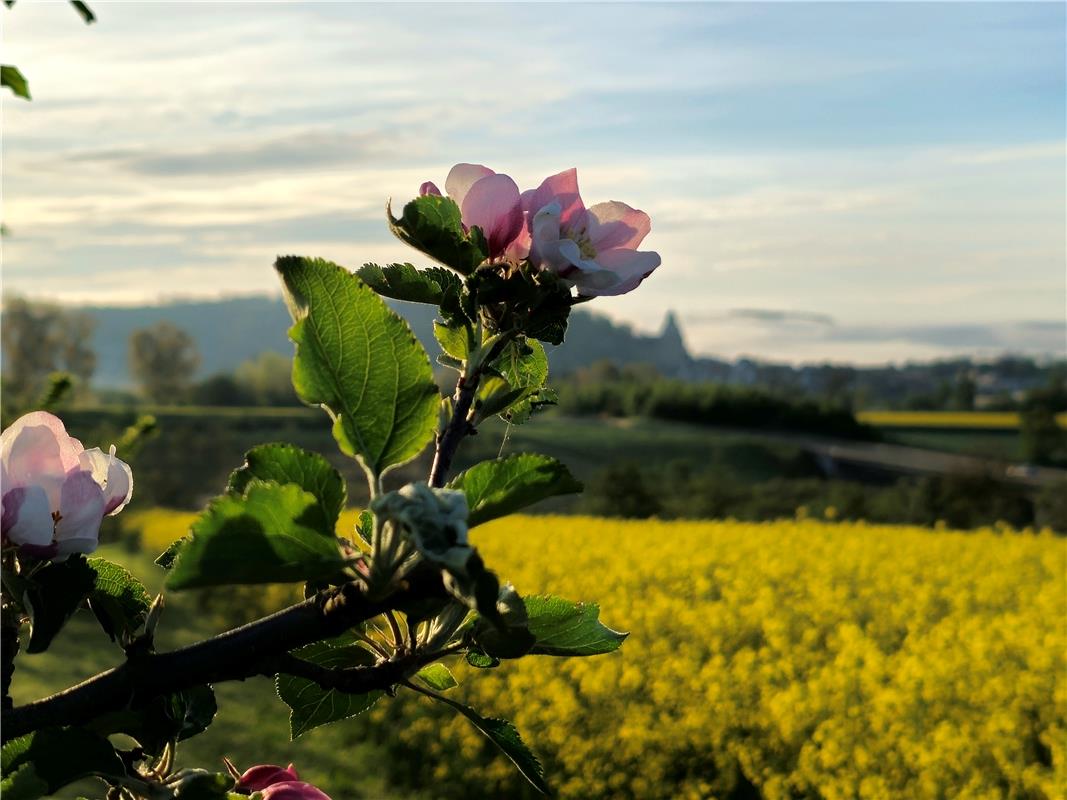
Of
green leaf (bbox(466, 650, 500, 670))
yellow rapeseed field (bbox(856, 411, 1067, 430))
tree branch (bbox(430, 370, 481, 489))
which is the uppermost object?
tree branch (bbox(430, 370, 481, 489))

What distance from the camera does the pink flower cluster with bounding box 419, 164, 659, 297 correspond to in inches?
31.4

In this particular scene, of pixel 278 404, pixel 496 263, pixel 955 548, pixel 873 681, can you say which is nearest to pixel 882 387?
pixel 278 404

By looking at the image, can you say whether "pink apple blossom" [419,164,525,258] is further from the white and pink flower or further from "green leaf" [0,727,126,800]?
"green leaf" [0,727,126,800]

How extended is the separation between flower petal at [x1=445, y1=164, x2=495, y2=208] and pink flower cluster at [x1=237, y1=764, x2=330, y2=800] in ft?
1.46

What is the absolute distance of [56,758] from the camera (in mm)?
749

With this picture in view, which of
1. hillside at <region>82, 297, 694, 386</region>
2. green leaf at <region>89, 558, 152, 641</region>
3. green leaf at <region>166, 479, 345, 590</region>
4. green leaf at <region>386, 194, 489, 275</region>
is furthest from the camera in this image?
hillside at <region>82, 297, 694, 386</region>

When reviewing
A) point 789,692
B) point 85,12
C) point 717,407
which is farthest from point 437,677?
point 717,407

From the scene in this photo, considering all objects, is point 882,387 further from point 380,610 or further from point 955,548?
point 380,610

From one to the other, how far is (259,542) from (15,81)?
1381 millimetres

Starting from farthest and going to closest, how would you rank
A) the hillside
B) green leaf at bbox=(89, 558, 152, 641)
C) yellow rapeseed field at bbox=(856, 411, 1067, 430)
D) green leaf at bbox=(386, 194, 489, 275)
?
the hillside
yellow rapeseed field at bbox=(856, 411, 1067, 430)
green leaf at bbox=(89, 558, 152, 641)
green leaf at bbox=(386, 194, 489, 275)

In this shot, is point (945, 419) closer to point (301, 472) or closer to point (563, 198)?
point (563, 198)

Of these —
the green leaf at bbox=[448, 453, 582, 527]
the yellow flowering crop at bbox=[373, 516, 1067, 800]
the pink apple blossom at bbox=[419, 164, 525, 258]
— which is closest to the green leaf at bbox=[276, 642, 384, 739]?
the green leaf at bbox=[448, 453, 582, 527]

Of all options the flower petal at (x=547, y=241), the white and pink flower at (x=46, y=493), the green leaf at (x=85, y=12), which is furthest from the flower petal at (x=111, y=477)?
the green leaf at (x=85, y=12)

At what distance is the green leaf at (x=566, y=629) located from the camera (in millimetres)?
850
